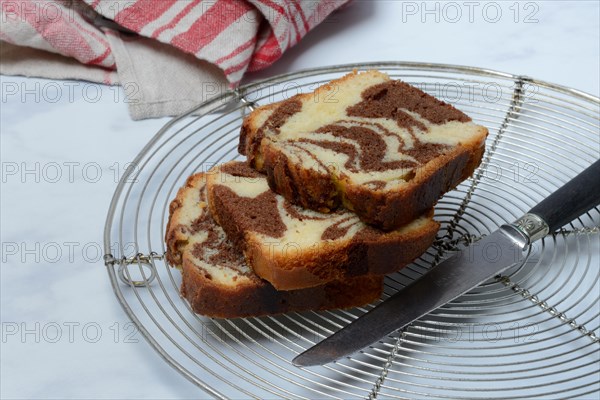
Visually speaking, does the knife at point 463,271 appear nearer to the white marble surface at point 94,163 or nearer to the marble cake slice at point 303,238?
the marble cake slice at point 303,238

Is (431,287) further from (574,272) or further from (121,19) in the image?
(121,19)

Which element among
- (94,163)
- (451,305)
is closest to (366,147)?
(451,305)

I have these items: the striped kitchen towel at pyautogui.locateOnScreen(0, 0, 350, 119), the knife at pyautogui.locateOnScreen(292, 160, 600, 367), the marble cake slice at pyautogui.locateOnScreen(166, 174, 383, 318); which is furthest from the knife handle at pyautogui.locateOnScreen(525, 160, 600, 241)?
the striped kitchen towel at pyautogui.locateOnScreen(0, 0, 350, 119)

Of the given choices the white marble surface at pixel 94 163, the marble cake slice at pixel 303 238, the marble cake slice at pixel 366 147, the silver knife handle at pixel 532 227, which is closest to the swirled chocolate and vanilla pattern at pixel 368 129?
the marble cake slice at pixel 366 147

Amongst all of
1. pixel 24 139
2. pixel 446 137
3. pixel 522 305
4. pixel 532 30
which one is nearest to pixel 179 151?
pixel 24 139

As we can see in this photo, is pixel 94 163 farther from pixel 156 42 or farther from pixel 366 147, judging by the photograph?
pixel 366 147

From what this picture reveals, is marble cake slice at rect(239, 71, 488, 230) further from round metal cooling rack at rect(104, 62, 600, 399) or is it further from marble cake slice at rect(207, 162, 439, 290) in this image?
round metal cooling rack at rect(104, 62, 600, 399)
